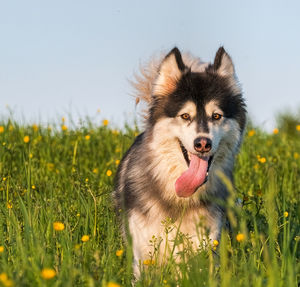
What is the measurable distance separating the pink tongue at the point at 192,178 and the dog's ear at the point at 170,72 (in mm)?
697

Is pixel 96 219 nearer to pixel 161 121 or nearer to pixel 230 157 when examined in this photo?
pixel 161 121

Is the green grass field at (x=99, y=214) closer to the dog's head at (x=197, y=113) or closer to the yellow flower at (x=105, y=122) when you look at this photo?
the yellow flower at (x=105, y=122)

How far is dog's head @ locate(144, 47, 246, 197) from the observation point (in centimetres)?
404

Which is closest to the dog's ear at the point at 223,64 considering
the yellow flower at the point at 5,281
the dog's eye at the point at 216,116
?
the dog's eye at the point at 216,116

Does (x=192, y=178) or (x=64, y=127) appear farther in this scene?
(x=64, y=127)

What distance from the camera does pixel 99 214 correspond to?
422cm

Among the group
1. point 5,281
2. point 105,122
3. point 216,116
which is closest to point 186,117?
point 216,116

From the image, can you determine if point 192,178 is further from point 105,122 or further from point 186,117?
point 105,122

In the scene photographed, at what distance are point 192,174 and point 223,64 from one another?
1.12 meters

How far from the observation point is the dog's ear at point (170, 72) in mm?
4434

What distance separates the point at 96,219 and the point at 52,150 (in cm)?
326

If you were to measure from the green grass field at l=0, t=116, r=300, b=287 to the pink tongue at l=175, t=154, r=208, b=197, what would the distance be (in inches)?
13.0

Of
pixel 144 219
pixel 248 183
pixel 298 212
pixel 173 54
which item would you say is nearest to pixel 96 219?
pixel 144 219

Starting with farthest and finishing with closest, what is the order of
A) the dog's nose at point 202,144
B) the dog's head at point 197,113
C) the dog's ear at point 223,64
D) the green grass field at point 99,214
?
1. the dog's ear at point 223,64
2. the dog's head at point 197,113
3. the dog's nose at point 202,144
4. the green grass field at point 99,214
